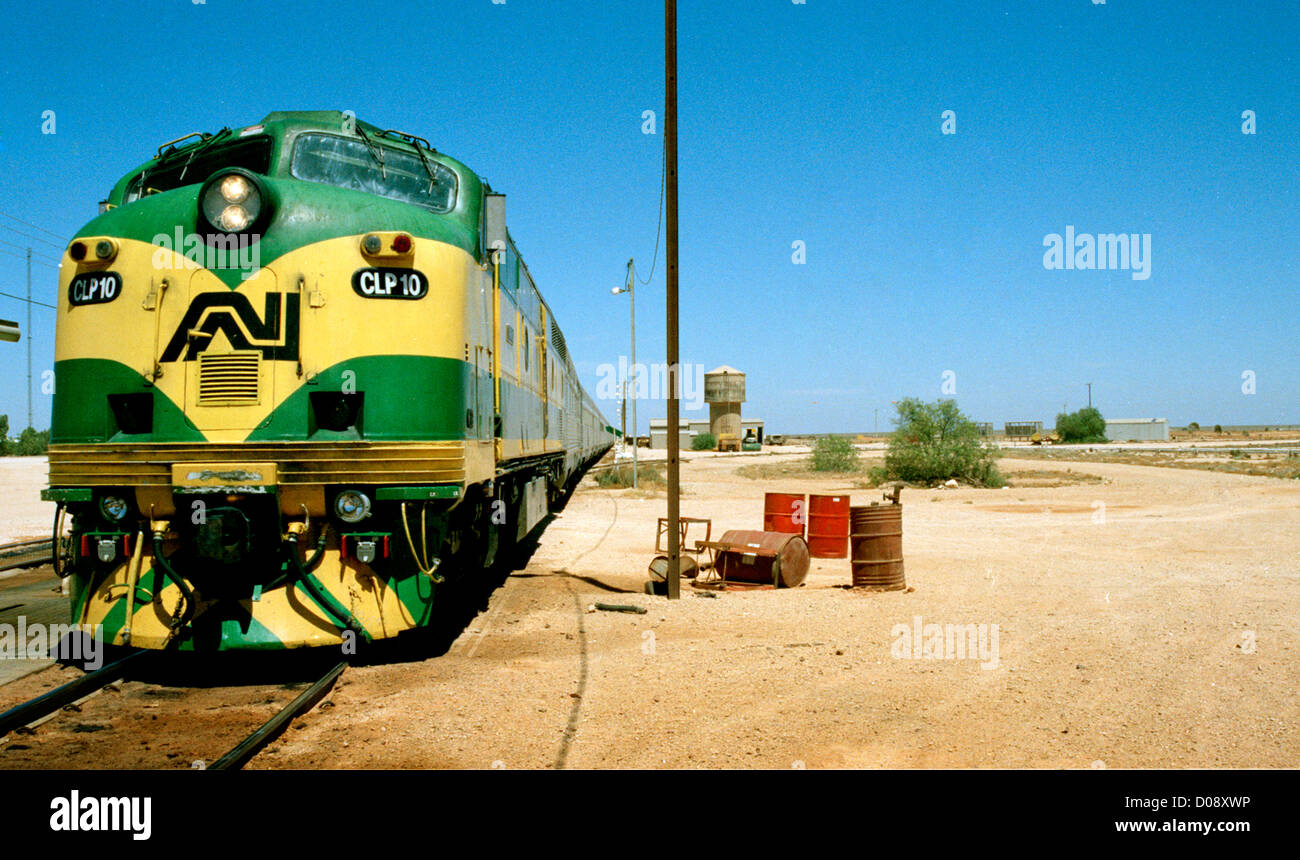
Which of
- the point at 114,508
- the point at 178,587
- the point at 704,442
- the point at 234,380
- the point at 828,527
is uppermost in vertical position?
A: the point at 234,380

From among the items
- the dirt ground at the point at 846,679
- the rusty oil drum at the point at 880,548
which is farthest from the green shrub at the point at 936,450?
the rusty oil drum at the point at 880,548

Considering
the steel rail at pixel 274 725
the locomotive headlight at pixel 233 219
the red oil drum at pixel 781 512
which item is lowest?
the steel rail at pixel 274 725

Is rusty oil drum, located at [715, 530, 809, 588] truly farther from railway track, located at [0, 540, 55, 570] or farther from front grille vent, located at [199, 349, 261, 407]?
railway track, located at [0, 540, 55, 570]

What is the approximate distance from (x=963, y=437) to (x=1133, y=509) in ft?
33.0

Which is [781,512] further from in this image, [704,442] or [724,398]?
[704,442]

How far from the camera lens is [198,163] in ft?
22.3

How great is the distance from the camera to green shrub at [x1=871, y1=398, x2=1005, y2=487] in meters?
30.2

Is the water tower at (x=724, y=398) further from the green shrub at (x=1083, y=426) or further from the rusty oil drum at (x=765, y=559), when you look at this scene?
the rusty oil drum at (x=765, y=559)

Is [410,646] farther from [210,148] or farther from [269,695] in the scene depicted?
[210,148]

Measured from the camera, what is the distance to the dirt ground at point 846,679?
4.67 meters

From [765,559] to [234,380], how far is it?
21.7 ft

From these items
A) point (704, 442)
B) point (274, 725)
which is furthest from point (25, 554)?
point (704, 442)

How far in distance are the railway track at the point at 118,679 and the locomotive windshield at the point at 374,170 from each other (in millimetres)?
3770
